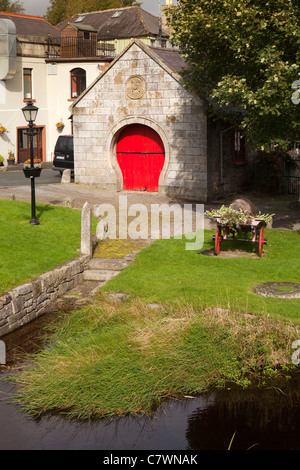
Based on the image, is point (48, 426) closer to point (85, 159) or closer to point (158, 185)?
point (158, 185)

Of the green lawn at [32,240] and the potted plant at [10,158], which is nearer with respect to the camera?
the green lawn at [32,240]

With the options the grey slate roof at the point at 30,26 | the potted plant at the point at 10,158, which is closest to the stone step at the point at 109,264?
the potted plant at the point at 10,158

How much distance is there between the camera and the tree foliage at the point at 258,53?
51.3 feet

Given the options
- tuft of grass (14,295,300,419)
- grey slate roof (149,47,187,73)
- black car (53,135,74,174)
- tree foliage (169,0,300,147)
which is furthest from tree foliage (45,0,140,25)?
tuft of grass (14,295,300,419)

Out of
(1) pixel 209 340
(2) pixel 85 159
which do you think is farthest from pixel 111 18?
(1) pixel 209 340

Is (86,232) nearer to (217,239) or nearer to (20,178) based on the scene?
(217,239)

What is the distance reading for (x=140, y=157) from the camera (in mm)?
24672

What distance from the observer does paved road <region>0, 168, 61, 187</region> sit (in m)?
26.7

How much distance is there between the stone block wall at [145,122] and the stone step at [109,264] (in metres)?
8.85

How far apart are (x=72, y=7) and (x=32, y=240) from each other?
45231 millimetres

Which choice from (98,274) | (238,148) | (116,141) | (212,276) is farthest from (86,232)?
(238,148)

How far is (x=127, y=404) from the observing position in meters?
8.68

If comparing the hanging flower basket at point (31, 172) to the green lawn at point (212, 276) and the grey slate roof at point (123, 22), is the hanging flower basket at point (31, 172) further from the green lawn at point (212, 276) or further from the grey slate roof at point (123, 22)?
the grey slate roof at point (123, 22)

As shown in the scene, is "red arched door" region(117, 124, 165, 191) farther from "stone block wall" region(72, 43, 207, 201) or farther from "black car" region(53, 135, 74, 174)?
"black car" region(53, 135, 74, 174)
